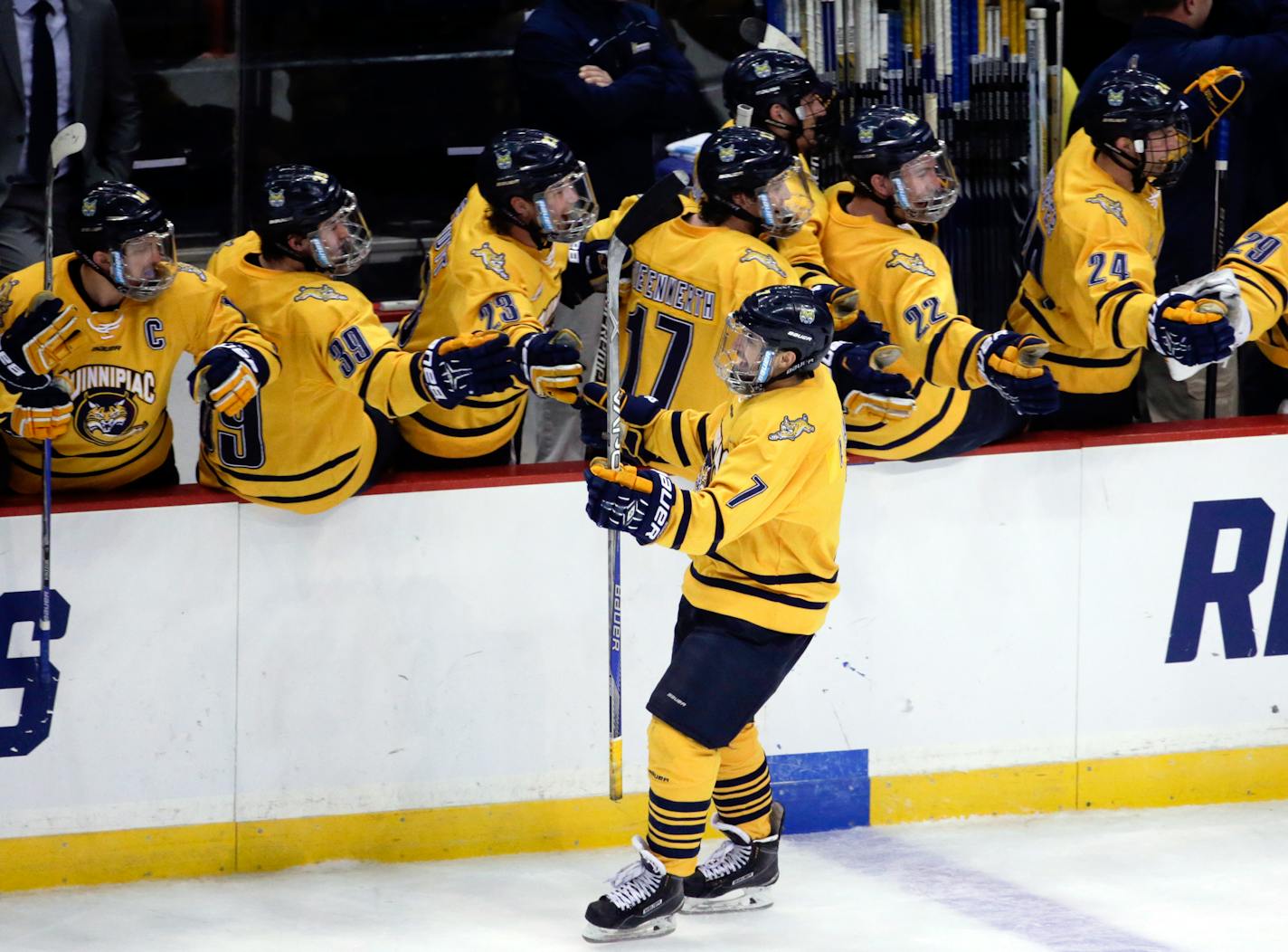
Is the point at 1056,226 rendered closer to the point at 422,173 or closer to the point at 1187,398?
the point at 1187,398

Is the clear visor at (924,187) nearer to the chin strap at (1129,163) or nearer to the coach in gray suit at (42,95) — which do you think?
the chin strap at (1129,163)

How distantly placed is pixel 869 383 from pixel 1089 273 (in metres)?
0.68

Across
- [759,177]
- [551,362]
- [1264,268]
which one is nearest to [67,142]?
[551,362]

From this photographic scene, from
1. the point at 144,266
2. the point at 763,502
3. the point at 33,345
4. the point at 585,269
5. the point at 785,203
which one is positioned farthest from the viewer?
the point at 585,269

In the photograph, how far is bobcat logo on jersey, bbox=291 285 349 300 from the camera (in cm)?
438

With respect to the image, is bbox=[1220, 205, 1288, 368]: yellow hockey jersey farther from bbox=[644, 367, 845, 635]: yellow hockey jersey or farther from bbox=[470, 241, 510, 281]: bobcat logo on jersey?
bbox=[470, 241, 510, 281]: bobcat logo on jersey

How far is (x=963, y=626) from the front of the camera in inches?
187

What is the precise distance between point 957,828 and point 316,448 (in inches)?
69.1

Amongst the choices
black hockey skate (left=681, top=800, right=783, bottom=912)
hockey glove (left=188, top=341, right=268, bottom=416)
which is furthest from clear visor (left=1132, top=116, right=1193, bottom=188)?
hockey glove (left=188, top=341, right=268, bottom=416)

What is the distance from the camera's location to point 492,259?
455 centimetres

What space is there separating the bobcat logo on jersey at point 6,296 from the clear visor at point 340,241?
2.16 ft

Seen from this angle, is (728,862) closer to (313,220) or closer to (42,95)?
(313,220)

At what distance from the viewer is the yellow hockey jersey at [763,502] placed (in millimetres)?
3803

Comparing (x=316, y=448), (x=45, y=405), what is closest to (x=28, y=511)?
(x=45, y=405)
